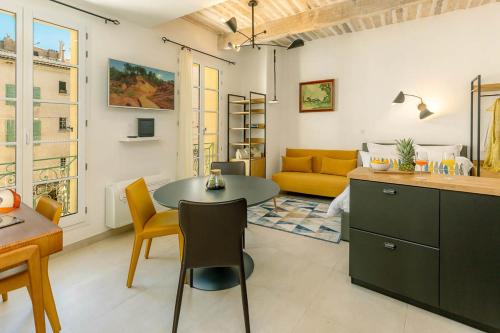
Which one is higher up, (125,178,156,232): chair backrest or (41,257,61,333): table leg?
(125,178,156,232): chair backrest

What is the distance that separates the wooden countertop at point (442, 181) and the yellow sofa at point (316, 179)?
2.56 metres

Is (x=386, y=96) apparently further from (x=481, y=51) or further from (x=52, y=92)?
(x=52, y=92)

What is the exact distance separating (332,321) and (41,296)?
1.68 metres

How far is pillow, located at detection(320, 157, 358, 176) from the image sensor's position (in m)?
5.00

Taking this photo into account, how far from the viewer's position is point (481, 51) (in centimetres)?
409

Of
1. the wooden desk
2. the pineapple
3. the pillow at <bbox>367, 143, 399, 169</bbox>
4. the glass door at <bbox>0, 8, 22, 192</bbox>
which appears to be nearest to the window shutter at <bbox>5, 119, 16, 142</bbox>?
the glass door at <bbox>0, 8, 22, 192</bbox>

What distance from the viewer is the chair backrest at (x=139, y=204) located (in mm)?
2133

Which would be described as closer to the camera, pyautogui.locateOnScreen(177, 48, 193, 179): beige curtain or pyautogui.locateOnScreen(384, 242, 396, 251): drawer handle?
Result: pyautogui.locateOnScreen(384, 242, 396, 251): drawer handle

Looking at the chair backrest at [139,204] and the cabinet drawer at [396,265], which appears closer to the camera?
the cabinet drawer at [396,265]

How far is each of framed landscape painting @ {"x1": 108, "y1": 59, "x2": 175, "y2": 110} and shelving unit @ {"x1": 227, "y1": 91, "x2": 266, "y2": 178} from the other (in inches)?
61.8

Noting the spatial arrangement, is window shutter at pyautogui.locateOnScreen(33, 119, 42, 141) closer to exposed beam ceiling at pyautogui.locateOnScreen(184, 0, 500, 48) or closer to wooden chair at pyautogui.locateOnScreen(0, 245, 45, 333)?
wooden chair at pyautogui.locateOnScreen(0, 245, 45, 333)

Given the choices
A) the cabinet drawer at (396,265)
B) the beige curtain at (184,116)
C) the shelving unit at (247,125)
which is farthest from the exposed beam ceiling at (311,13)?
the cabinet drawer at (396,265)

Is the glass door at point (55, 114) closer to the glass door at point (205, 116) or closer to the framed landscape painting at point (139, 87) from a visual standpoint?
the framed landscape painting at point (139, 87)

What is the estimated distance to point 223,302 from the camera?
2.04 meters
